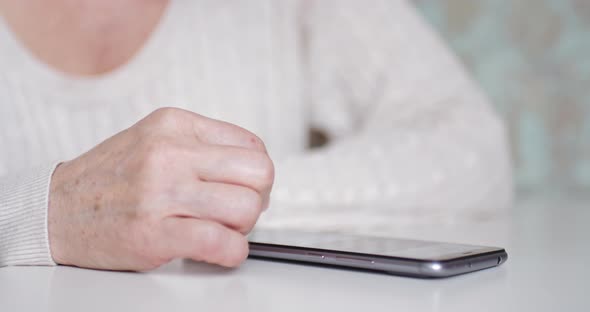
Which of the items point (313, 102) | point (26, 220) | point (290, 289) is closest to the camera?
point (290, 289)

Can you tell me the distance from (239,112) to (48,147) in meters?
0.31

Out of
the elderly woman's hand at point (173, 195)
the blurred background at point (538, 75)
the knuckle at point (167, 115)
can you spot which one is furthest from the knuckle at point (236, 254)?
the blurred background at point (538, 75)

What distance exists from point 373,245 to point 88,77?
557mm

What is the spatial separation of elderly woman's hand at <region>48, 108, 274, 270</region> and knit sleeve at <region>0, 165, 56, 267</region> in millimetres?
46

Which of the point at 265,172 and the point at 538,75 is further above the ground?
the point at 538,75

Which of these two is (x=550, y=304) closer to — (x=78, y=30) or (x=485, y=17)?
(x=78, y=30)

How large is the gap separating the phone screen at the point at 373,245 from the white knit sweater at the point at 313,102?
0.87 ft

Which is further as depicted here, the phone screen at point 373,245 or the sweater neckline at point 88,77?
the sweater neckline at point 88,77

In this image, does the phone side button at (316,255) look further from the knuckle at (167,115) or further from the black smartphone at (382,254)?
the knuckle at (167,115)

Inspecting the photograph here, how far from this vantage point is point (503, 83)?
1.46 metres

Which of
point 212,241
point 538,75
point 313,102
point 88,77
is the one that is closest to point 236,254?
point 212,241

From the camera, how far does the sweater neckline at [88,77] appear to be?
941 mm

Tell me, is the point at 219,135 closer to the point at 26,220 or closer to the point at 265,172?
the point at 265,172

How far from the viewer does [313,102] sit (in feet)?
4.29
